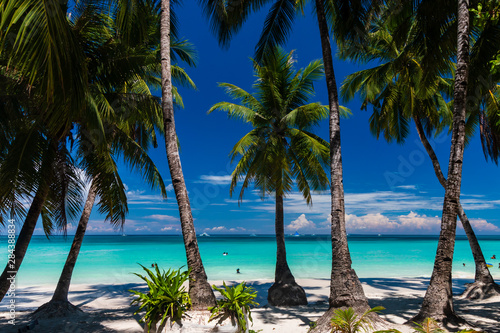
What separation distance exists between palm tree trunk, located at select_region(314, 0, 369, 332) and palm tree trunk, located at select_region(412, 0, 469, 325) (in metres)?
1.25

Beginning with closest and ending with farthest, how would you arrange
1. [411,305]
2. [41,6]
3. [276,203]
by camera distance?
[41,6], [411,305], [276,203]

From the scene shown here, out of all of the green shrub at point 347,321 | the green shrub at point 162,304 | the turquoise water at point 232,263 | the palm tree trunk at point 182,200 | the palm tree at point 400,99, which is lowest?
the turquoise water at point 232,263

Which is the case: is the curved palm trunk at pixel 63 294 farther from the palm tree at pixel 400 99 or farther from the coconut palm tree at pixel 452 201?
the palm tree at pixel 400 99

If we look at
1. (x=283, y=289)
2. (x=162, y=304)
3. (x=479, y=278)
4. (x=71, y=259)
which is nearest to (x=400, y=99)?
(x=479, y=278)

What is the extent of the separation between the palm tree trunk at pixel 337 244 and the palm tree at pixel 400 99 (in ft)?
14.0

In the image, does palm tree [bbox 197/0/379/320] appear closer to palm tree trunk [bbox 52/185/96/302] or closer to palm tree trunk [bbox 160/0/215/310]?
palm tree trunk [bbox 160/0/215/310]

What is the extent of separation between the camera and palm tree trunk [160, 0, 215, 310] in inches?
196

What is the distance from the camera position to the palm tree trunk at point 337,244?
6176 millimetres

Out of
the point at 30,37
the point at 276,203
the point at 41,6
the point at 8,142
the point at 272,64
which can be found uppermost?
the point at 272,64

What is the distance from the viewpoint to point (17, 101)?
6230 millimetres

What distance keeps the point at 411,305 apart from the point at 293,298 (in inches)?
142

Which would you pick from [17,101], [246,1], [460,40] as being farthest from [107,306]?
[460,40]

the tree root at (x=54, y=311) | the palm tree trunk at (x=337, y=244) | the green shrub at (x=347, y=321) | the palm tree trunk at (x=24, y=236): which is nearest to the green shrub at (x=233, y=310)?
the green shrub at (x=347, y=321)

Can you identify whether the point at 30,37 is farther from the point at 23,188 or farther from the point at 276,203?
the point at 276,203
